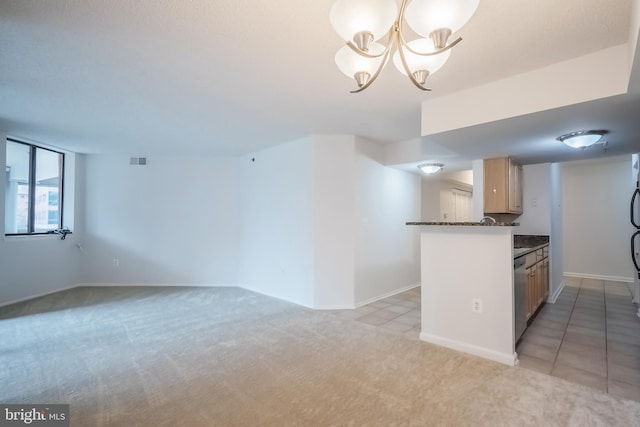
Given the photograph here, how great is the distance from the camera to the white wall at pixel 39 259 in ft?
13.5

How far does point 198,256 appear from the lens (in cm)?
557

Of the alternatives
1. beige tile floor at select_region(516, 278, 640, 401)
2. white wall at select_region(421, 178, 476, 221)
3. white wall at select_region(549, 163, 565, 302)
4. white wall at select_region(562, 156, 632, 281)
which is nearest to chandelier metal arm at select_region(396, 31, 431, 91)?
beige tile floor at select_region(516, 278, 640, 401)

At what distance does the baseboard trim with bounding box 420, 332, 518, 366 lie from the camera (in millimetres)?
2469

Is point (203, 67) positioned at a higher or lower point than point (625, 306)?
higher

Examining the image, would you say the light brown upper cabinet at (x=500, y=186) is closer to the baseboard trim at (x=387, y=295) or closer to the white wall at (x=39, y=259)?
the baseboard trim at (x=387, y=295)

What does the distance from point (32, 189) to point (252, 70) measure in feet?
15.7

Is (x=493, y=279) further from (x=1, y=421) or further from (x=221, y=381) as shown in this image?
(x=1, y=421)

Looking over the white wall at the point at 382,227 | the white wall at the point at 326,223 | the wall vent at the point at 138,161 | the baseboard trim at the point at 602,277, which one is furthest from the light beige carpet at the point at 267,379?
the baseboard trim at the point at 602,277

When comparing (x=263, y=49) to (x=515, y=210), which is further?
(x=515, y=210)

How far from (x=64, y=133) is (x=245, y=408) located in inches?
181

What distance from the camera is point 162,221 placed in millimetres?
5566

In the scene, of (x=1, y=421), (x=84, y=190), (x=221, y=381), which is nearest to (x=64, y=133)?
(x=84, y=190)

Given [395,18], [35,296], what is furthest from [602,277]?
[35,296]

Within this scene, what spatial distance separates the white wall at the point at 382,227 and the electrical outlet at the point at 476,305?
1.75m
